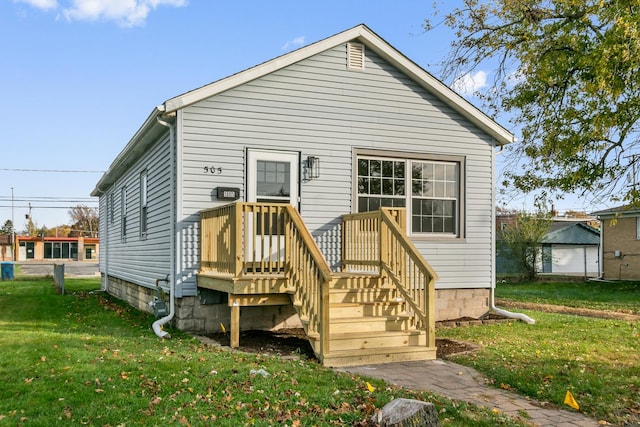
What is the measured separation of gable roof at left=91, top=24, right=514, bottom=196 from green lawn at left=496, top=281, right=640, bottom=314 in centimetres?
690

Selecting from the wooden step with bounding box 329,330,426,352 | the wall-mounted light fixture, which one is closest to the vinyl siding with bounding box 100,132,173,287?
the wall-mounted light fixture

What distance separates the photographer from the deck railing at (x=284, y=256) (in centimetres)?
704

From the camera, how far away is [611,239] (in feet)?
87.3

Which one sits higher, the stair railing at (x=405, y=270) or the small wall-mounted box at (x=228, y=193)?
the small wall-mounted box at (x=228, y=193)

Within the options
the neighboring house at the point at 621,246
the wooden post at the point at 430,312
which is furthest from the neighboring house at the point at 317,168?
the neighboring house at the point at 621,246

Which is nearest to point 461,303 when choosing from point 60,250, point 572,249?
point 572,249

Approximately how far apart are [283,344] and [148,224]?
→ 4.64 metres

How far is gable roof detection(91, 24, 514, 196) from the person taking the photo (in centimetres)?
900

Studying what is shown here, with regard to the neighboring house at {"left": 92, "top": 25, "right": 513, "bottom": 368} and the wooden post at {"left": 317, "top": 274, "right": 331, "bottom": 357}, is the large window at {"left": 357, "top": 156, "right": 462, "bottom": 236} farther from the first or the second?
the wooden post at {"left": 317, "top": 274, "right": 331, "bottom": 357}

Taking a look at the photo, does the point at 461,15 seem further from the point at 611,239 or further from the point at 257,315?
the point at 611,239

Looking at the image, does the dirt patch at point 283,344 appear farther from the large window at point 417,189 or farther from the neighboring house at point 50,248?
the neighboring house at point 50,248

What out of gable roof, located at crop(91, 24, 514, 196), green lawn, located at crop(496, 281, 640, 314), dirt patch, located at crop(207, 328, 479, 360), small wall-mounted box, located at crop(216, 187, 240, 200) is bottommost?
green lawn, located at crop(496, 281, 640, 314)

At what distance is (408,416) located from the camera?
4.14 meters

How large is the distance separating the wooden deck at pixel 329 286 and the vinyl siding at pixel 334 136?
100 cm
